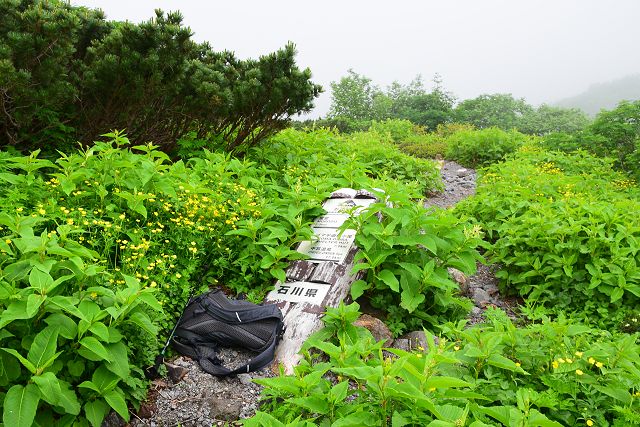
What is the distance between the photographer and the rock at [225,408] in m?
2.96

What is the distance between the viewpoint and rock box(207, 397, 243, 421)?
2965mm

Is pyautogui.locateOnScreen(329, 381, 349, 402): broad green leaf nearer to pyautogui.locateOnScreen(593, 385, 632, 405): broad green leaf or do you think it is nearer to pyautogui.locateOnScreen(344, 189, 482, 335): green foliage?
pyautogui.locateOnScreen(593, 385, 632, 405): broad green leaf

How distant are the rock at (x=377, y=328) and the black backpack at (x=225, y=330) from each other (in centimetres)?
68

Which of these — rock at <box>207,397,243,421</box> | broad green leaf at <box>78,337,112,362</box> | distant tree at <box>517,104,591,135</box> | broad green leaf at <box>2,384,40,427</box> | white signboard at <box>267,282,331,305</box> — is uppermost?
distant tree at <box>517,104,591,135</box>

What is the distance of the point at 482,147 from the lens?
13227 mm

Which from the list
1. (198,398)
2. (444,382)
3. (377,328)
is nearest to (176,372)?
(198,398)

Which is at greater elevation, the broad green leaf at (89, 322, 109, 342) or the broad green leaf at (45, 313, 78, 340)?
the broad green leaf at (89, 322, 109, 342)

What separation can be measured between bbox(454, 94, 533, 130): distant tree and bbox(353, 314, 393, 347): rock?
102 feet

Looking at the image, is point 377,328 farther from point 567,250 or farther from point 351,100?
point 351,100

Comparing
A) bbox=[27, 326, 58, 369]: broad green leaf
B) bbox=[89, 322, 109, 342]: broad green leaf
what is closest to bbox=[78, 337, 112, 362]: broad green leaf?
bbox=[89, 322, 109, 342]: broad green leaf

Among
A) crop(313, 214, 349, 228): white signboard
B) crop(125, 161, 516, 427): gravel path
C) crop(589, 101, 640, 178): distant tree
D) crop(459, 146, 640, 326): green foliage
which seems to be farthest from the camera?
crop(589, 101, 640, 178): distant tree

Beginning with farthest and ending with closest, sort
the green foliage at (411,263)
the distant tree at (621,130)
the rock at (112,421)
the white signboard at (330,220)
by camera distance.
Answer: the distant tree at (621,130) → the white signboard at (330,220) → the green foliage at (411,263) → the rock at (112,421)

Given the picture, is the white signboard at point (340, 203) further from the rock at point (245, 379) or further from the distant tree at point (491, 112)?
the distant tree at point (491, 112)

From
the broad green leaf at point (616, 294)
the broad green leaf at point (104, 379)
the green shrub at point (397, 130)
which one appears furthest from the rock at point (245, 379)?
the green shrub at point (397, 130)
